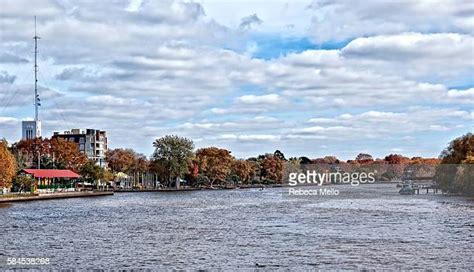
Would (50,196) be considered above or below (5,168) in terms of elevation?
below

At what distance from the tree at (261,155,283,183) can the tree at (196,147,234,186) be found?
2952 cm

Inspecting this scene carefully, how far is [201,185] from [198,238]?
104 metres

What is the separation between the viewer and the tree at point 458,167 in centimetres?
7338

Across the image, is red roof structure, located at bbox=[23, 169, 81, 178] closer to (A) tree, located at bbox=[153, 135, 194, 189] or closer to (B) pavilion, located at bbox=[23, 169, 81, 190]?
(B) pavilion, located at bbox=[23, 169, 81, 190]

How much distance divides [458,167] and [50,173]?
176 ft

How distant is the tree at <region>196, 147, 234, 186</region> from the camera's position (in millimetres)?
138400

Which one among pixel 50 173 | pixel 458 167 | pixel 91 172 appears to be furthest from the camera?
pixel 91 172

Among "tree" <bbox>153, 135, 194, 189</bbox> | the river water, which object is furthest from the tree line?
the river water

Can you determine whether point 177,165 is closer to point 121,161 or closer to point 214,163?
point 214,163

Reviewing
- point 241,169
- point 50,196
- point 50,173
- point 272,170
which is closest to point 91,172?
point 50,173

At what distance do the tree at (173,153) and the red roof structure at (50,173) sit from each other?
66.5 feet

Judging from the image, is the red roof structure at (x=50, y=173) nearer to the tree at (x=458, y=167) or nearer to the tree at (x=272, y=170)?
the tree at (x=458, y=167)

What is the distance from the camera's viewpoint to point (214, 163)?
140 metres

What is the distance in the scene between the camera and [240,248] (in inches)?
1163
